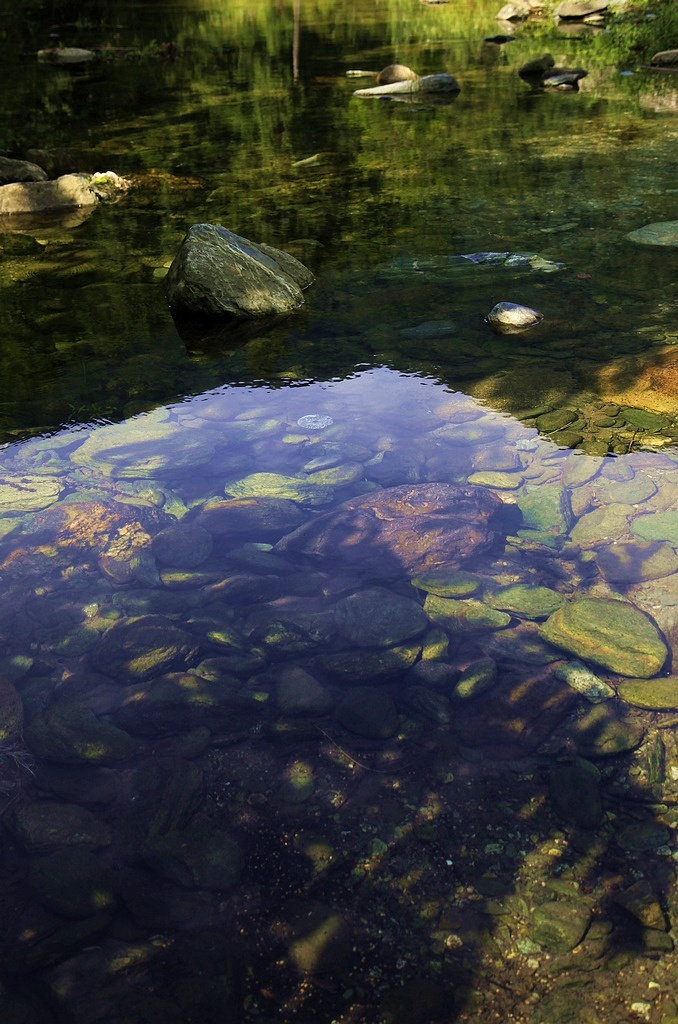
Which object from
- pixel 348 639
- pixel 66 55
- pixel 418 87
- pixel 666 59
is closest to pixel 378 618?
pixel 348 639

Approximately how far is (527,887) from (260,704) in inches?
41.3

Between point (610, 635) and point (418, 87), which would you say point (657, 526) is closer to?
point (610, 635)

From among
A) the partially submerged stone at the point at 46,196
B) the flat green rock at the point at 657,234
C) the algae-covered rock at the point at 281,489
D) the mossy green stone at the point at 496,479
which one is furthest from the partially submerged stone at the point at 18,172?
the mossy green stone at the point at 496,479

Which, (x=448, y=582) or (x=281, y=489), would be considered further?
(x=281, y=489)

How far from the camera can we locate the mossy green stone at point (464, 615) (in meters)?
3.20

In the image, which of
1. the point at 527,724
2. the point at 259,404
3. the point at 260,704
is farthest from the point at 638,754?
the point at 259,404

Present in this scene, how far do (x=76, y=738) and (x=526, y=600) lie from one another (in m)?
1.70

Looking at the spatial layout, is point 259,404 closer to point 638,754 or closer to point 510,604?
point 510,604

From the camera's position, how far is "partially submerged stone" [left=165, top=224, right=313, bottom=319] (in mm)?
5848

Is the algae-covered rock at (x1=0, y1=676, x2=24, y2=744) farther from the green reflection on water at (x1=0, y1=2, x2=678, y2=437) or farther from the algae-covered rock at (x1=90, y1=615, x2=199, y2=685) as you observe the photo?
the green reflection on water at (x1=0, y1=2, x2=678, y2=437)

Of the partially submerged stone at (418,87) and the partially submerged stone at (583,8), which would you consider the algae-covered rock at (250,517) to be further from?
the partially submerged stone at (583,8)

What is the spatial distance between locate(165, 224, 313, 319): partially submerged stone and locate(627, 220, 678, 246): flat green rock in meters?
2.80

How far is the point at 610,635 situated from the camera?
3.09 metres

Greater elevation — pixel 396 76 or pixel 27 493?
pixel 396 76
